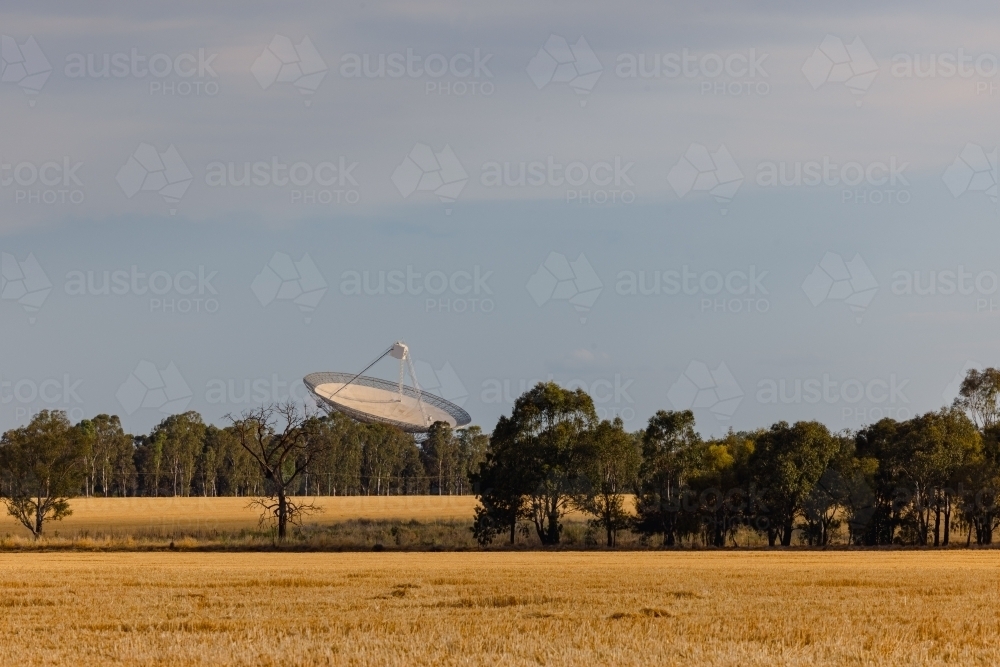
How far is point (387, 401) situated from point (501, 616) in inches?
4036

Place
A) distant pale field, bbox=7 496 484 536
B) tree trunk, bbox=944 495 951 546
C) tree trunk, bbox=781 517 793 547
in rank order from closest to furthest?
1. tree trunk, bbox=944 495 951 546
2. tree trunk, bbox=781 517 793 547
3. distant pale field, bbox=7 496 484 536

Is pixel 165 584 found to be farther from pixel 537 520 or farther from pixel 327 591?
pixel 537 520

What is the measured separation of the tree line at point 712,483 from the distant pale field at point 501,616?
94.5ft

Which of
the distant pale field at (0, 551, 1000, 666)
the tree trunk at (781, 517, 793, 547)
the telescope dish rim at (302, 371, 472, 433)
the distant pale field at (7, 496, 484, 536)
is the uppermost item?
the telescope dish rim at (302, 371, 472, 433)

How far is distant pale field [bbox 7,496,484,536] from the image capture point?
105 metres

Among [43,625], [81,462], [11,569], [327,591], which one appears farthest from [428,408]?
[43,625]

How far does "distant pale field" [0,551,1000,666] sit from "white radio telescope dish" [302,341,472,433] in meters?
72.8

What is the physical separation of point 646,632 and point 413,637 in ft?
15.1

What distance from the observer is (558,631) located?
22.7 m

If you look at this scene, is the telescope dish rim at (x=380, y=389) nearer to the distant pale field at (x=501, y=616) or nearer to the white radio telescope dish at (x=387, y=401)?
the white radio telescope dish at (x=387, y=401)

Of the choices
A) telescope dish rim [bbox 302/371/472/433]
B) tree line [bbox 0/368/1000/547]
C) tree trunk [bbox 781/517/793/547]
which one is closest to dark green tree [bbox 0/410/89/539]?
tree line [bbox 0/368/1000/547]

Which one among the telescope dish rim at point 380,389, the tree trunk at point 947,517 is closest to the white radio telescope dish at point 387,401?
the telescope dish rim at point 380,389

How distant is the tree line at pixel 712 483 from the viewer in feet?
236

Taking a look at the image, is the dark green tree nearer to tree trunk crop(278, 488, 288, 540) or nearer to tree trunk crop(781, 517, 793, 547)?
tree trunk crop(278, 488, 288, 540)
